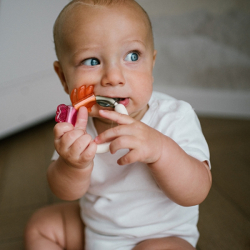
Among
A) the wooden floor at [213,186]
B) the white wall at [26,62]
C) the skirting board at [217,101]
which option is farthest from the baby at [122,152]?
Answer: the skirting board at [217,101]

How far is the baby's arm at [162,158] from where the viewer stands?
46 centimetres

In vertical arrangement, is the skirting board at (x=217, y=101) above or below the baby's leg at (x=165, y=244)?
below

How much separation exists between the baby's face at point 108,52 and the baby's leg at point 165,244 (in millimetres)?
295

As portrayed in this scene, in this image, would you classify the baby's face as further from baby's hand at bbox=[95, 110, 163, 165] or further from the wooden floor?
the wooden floor

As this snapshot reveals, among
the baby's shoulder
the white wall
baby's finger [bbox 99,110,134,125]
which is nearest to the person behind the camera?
baby's finger [bbox 99,110,134,125]

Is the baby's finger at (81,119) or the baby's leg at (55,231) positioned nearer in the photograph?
the baby's finger at (81,119)

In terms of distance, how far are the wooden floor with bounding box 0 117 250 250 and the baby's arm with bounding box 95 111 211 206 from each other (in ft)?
0.87

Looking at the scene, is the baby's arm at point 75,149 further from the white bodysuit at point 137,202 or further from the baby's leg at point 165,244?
the baby's leg at point 165,244

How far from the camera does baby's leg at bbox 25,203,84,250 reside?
0.72 meters

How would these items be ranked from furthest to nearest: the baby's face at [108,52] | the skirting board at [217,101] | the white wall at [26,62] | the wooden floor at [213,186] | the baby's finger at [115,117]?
the skirting board at [217,101] → the white wall at [26,62] → the wooden floor at [213,186] → the baby's face at [108,52] → the baby's finger at [115,117]

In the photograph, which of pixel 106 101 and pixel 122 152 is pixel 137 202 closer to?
pixel 122 152

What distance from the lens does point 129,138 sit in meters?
0.46

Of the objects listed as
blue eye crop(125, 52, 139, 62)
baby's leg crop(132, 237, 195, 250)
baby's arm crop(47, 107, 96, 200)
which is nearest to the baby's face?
blue eye crop(125, 52, 139, 62)

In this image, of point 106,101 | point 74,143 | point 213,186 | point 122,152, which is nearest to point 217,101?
point 213,186
